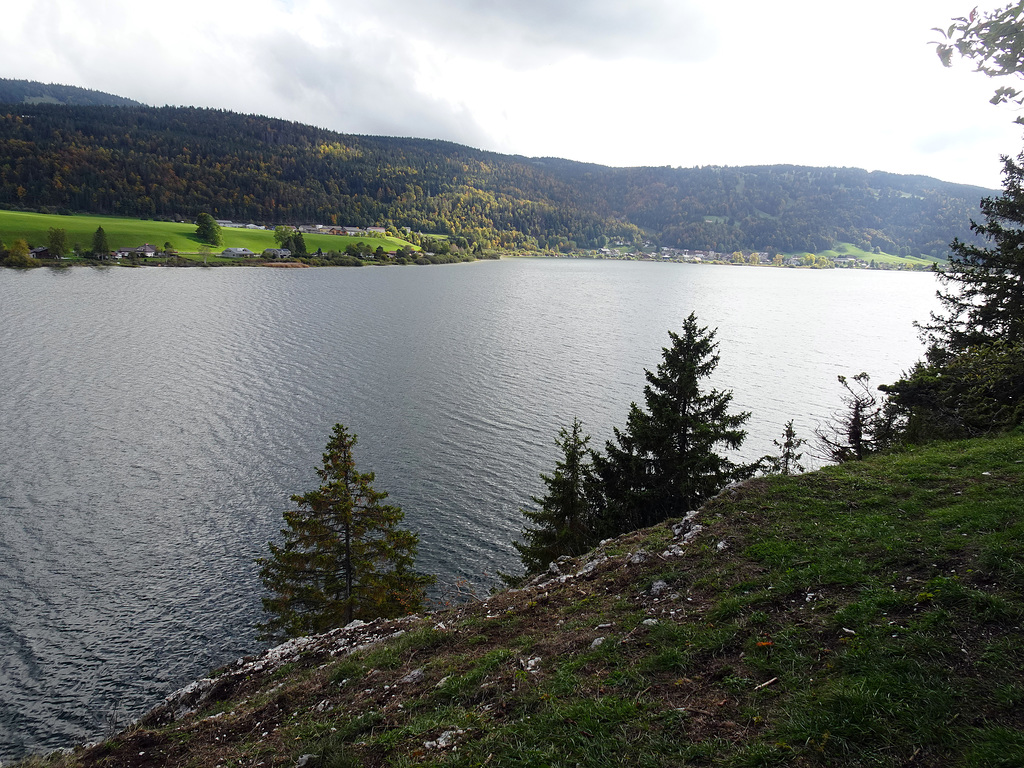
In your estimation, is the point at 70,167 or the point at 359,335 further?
the point at 70,167

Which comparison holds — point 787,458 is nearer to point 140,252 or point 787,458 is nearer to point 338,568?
point 338,568

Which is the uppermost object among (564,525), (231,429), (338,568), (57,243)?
(57,243)

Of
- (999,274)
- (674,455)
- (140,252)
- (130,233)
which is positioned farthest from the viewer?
(130,233)

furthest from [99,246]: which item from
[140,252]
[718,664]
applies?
[718,664]

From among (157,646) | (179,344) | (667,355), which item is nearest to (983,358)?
(667,355)

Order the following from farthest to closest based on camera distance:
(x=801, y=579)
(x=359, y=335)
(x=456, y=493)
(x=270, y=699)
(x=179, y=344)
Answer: (x=359, y=335) → (x=179, y=344) → (x=456, y=493) → (x=270, y=699) → (x=801, y=579)

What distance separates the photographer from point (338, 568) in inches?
790

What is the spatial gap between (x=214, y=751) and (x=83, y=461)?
31.1m

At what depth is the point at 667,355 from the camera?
2267 centimetres

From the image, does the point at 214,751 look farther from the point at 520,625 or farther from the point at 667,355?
the point at 667,355

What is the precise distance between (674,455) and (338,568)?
47.5 ft

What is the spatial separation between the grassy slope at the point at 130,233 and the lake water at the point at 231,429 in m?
60.5

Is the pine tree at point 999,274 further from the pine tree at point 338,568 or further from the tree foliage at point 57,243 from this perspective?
the tree foliage at point 57,243

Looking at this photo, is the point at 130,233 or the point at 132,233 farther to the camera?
the point at 132,233
